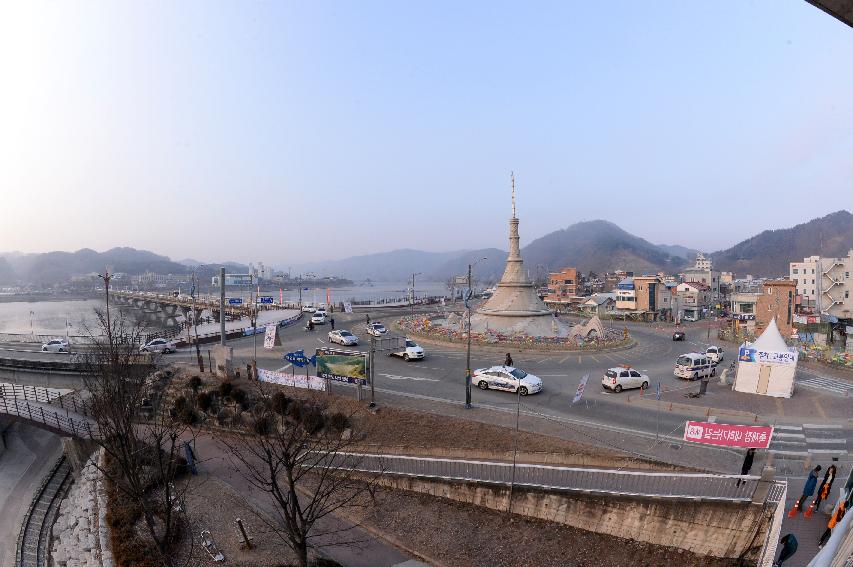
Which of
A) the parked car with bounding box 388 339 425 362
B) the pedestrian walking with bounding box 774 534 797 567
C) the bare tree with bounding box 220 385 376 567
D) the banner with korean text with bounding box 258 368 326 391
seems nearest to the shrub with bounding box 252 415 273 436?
the bare tree with bounding box 220 385 376 567

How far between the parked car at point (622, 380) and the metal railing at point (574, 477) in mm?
9767

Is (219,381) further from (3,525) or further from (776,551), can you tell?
(776,551)

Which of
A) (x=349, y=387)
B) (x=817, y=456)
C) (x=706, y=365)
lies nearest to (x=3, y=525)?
(x=349, y=387)

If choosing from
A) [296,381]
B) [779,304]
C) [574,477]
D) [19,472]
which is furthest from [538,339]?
[19,472]

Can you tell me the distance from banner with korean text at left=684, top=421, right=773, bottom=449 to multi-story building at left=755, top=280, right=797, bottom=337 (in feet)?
118

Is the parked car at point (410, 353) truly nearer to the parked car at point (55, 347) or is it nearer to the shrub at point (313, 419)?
the shrub at point (313, 419)

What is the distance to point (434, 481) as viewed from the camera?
1625 cm

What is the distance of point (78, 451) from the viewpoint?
23391 mm

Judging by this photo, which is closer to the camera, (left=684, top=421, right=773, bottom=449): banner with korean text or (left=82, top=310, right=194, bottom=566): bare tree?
(left=82, top=310, right=194, bottom=566): bare tree

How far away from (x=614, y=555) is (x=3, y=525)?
2541 centimetres

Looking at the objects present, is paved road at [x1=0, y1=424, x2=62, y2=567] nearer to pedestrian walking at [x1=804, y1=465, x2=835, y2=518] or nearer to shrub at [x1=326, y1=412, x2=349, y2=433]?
shrub at [x1=326, y1=412, x2=349, y2=433]

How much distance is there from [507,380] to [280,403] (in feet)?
36.4

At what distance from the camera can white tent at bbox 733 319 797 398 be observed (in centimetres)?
2259

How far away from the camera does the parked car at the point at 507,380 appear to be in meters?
22.8
